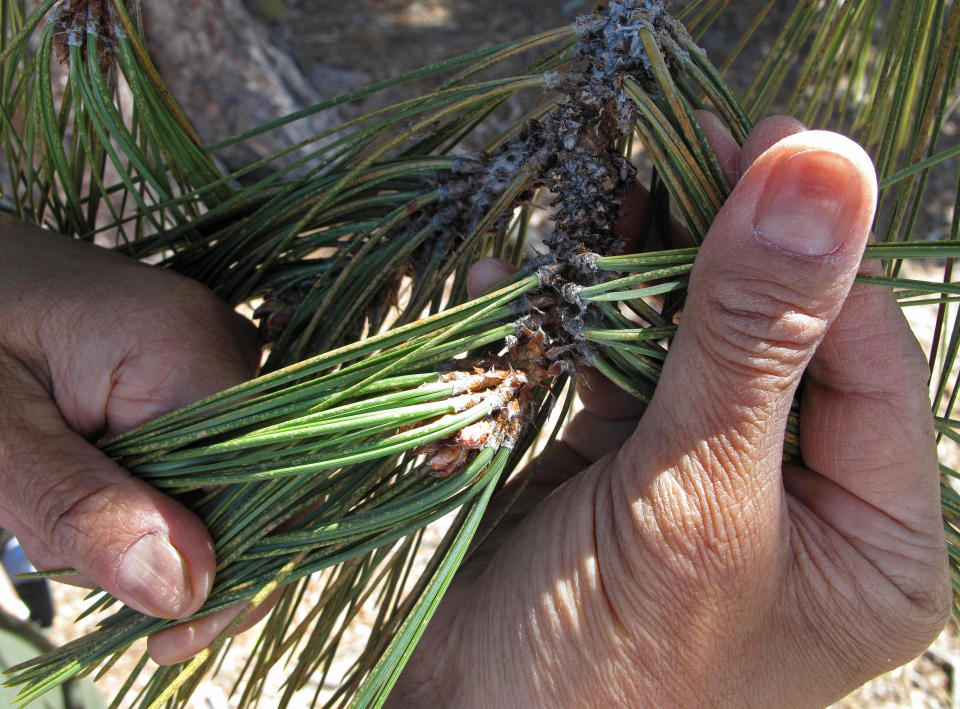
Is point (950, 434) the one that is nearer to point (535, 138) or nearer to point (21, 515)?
point (535, 138)

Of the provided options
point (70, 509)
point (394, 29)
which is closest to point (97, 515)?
point (70, 509)

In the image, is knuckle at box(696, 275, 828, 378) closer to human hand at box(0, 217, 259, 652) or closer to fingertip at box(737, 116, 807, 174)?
fingertip at box(737, 116, 807, 174)

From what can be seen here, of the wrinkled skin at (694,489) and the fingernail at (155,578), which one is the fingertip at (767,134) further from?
the fingernail at (155,578)

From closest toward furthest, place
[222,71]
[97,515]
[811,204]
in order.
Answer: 1. [811,204]
2. [97,515]
3. [222,71]

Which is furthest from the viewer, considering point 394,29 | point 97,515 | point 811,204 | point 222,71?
point 394,29

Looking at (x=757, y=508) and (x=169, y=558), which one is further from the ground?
(x=757, y=508)

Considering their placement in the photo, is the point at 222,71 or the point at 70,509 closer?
the point at 70,509

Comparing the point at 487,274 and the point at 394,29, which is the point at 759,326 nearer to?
the point at 487,274

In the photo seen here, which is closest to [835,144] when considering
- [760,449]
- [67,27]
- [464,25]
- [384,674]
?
[760,449]

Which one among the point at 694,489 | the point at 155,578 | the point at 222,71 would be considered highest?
the point at 222,71

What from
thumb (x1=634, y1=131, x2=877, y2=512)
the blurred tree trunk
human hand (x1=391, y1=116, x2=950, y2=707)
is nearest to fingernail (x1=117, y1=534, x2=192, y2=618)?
human hand (x1=391, y1=116, x2=950, y2=707)
